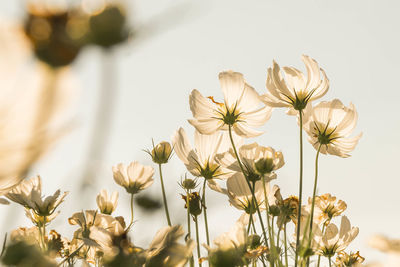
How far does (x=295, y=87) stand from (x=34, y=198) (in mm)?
402

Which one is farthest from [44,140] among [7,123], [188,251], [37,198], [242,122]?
[242,122]

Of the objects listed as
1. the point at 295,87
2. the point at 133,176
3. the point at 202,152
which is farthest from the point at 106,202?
the point at 295,87

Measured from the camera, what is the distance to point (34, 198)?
2.06 ft

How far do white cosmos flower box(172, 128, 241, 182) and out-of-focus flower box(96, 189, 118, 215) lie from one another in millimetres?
161

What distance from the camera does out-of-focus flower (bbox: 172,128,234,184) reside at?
74 centimetres

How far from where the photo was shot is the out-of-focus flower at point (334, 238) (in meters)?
0.83

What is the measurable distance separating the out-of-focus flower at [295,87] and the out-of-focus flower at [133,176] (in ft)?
0.83

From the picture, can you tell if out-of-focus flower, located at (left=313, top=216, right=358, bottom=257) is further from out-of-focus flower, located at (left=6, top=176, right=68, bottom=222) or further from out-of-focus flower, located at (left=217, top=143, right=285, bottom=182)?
out-of-focus flower, located at (left=6, top=176, right=68, bottom=222)

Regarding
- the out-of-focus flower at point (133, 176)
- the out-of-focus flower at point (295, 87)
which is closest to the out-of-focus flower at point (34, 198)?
the out-of-focus flower at point (133, 176)

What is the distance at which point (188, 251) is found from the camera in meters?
0.34

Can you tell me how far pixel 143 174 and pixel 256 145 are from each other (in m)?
0.24

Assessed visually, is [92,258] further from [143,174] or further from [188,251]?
[188,251]

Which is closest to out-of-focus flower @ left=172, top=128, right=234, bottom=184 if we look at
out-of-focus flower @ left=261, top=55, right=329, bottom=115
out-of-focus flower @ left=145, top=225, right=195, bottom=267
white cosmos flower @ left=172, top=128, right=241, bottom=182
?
white cosmos flower @ left=172, top=128, right=241, bottom=182

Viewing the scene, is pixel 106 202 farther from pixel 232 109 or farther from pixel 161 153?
pixel 232 109
